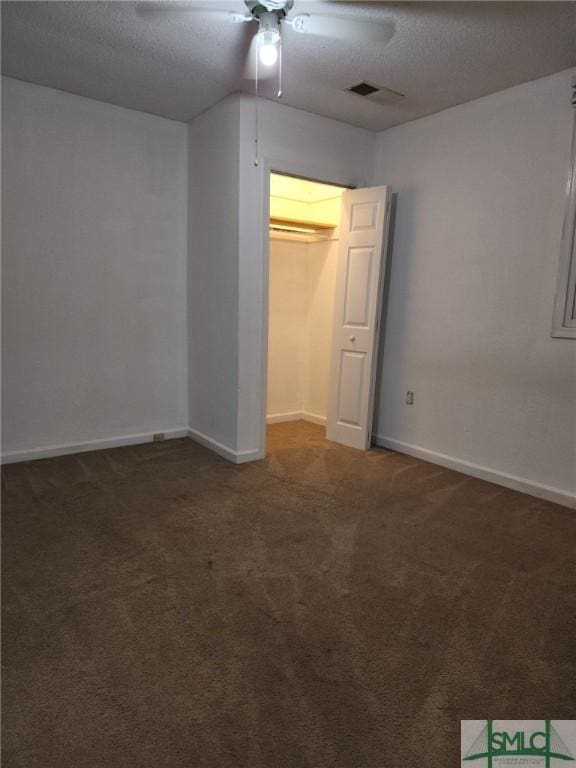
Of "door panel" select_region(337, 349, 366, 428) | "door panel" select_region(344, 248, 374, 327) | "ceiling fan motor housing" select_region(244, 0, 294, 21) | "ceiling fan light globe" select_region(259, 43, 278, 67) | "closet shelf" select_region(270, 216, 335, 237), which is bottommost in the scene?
"door panel" select_region(337, 349, 366, 428)

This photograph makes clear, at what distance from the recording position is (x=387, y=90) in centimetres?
338

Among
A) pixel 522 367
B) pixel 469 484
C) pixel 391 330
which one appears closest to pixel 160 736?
pixel 469 484

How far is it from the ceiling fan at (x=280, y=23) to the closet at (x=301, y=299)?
202 cm

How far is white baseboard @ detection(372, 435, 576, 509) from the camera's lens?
3207 millimetres

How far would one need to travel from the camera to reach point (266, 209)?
3656mm

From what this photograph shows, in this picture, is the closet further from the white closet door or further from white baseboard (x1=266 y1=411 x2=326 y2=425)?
the white closet door

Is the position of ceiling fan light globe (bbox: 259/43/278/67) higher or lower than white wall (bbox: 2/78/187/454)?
higher

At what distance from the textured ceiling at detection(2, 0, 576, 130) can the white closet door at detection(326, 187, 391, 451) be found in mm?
761

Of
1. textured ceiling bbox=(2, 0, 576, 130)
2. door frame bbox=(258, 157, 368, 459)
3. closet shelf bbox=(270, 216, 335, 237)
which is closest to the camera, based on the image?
textured ceiling bbox=(2, 0, 576, 130)

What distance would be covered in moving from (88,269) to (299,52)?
7.07 ft

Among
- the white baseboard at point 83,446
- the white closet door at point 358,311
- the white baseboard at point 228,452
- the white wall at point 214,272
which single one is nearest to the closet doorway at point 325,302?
the white closet door at point 358,311

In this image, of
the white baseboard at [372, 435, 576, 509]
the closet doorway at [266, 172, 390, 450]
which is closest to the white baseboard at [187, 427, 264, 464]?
the closet doorway at [266, 172, 390, 450]

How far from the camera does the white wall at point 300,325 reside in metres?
4.95

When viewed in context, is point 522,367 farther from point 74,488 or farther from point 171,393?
point 74,488
